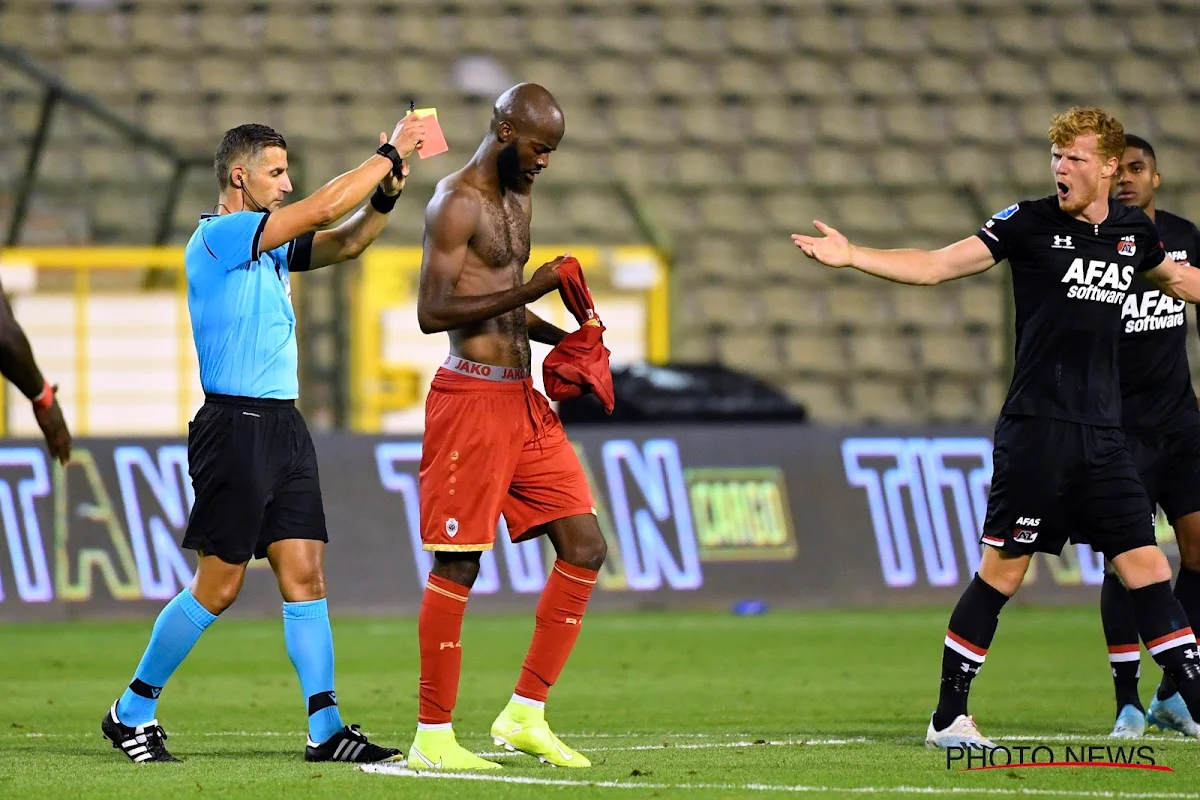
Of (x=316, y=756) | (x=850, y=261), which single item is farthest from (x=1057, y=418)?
(x=316, y=756)

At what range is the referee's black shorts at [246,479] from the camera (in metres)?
6.25

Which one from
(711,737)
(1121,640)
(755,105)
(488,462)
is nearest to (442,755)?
(488,462)

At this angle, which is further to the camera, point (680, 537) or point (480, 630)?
point (680, 537)

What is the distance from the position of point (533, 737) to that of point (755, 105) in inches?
540

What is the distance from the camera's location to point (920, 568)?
1316cm

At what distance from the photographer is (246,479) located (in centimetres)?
624

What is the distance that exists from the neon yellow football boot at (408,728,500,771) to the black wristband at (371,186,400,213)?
1.82m

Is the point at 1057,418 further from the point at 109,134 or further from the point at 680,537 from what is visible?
the point at 109,134

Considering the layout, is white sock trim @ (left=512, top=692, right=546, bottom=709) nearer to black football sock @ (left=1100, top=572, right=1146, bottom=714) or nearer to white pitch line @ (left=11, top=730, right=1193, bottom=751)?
white pitch line @ (left=11, top=730, right=1193, bottom=751)

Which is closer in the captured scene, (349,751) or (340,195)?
(340,195)

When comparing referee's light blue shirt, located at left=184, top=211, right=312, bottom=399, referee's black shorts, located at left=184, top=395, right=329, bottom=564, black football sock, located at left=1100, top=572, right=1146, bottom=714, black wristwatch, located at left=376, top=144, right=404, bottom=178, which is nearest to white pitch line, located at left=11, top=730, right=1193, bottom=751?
black football sock, located at left=1100, top=572, right=1146, bottom=714

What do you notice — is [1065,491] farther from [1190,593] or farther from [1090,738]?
[1190,593]

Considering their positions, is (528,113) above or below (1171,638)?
above

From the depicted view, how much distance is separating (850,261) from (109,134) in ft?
37.7
